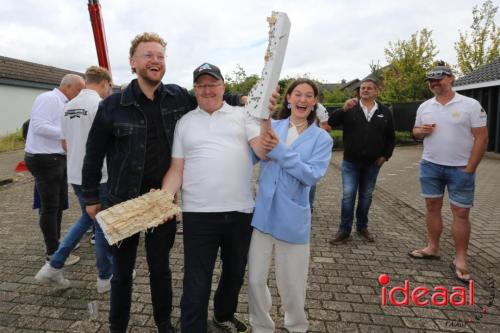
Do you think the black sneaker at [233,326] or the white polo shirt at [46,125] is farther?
the white polo shirt at [46,125]

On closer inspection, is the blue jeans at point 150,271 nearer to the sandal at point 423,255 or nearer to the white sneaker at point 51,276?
the white sneaker at point 51,276

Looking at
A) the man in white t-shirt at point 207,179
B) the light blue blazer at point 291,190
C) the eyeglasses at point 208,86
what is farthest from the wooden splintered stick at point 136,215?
the eyeglasses at point 208,86

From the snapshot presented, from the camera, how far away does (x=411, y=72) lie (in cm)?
2709

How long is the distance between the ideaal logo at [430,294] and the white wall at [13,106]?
20.2 metres

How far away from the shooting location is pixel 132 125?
2.44 meters

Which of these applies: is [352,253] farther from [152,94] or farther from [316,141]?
[152,94]

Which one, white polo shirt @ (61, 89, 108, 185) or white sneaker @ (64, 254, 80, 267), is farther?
white sneaker @ (64, 254, 80, 267)

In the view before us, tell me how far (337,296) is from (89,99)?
3.05 m

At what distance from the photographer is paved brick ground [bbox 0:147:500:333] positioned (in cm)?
303

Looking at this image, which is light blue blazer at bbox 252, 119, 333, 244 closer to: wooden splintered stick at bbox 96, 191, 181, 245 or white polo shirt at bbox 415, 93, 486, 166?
wooden splintered stick at bbox 96, 191, 181, 245

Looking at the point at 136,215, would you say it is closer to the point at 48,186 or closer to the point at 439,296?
the point at 48,186

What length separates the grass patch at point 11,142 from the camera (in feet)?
54.1

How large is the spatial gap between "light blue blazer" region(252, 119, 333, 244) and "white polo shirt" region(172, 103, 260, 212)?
0.14m

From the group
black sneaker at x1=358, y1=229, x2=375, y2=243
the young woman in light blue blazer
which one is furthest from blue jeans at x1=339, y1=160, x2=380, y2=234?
the young woman in light blue blazer
